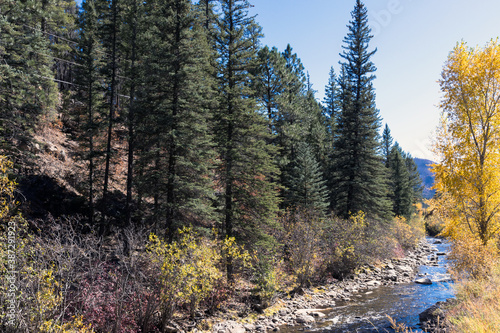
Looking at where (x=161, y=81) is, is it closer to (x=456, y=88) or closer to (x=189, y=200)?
(x=189, y=200)

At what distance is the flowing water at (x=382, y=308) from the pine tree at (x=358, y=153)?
8637mm

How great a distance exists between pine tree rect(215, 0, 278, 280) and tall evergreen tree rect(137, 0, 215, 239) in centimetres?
138

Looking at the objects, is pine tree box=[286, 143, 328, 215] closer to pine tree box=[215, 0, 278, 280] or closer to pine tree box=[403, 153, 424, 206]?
pine tree box=[215, 0, 278, 280]

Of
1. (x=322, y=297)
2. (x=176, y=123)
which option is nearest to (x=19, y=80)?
(x=176, y=123)

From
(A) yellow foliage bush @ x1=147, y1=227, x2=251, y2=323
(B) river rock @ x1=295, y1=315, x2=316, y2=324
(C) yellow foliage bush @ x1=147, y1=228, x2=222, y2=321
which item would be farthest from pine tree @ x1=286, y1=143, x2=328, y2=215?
(C) yellow foliage bush @ x1=147, y1=228, x2=222, y2=321

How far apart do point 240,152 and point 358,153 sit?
1570 centimetres

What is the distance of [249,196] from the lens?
16.1 metres

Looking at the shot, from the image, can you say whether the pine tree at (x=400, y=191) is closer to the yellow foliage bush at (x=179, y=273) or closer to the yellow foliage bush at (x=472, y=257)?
the yellow foliage bush at (x=472, y=257)

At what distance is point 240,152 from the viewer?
16.4 metres

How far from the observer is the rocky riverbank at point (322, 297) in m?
12.4

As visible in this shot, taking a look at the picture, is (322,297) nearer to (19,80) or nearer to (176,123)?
(176,123)

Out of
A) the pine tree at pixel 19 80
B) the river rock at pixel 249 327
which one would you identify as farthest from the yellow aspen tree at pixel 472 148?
the pine tree at pixel 19 80

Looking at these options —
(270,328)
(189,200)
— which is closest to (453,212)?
(270,328)

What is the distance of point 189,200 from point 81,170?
12.9 m
